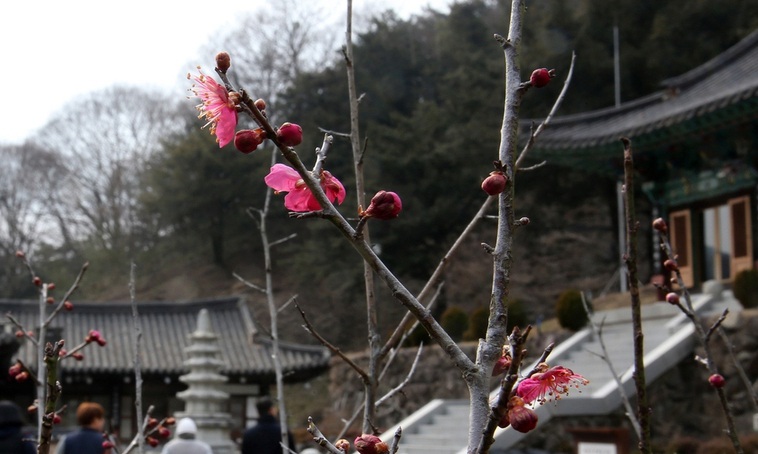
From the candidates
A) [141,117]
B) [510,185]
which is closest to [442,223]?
[141,117]

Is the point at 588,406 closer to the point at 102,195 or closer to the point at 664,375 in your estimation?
the point at 664,375

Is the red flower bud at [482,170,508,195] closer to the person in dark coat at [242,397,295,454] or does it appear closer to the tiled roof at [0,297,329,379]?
the person in dark coat at [242,397,295,454]

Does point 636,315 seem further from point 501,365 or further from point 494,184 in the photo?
point 494,184

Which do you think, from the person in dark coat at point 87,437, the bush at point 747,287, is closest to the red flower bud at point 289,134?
the person in dark coat at point 87,437

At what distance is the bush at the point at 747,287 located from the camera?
14016 mm

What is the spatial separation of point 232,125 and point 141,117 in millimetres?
36597

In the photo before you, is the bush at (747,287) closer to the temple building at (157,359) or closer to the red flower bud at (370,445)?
the temple building at (157,359)

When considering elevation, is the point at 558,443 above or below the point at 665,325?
below

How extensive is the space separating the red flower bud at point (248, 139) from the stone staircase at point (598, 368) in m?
10.1

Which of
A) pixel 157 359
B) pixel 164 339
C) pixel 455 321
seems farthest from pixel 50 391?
pixel 164 339

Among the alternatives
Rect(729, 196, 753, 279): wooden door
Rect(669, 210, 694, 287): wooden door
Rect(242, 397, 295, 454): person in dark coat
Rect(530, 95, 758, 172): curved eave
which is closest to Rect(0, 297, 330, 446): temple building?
Rect(530, 95, 758, 172): curved eave

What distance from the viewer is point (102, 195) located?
36969 millimetres

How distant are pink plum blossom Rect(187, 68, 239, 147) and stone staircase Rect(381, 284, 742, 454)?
1007cm

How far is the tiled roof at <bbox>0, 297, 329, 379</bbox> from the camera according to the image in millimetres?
19594
